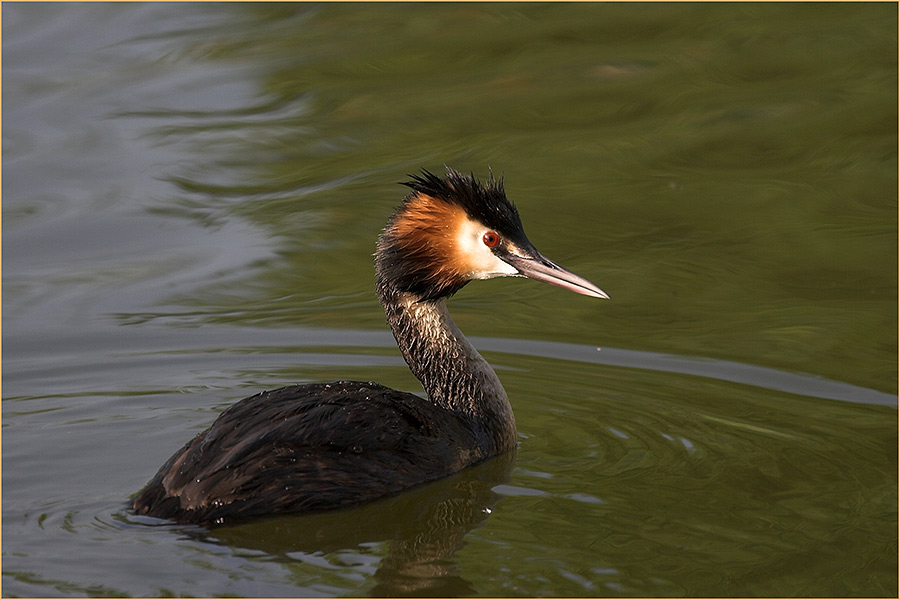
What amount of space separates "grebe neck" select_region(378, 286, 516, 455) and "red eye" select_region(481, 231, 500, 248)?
419 millimetres

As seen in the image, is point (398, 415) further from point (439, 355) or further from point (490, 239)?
point (490, 239)

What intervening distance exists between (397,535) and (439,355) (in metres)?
1.45

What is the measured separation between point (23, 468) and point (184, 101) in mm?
6603

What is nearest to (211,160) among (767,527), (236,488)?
(236,488)

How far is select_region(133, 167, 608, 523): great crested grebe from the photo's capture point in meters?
5.85

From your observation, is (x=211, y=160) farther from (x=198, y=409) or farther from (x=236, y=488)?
(x=236, y=488)

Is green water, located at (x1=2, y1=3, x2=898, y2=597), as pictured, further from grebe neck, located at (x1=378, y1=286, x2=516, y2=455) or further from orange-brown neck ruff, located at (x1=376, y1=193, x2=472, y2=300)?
orange-brown neck ruff, located at (x1=376, y1=193, x2=472, y2=300)

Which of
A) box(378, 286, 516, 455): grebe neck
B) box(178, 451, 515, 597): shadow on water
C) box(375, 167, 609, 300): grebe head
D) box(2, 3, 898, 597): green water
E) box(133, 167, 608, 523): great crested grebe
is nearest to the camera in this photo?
box(178, 451, 515, 597): shadow on water

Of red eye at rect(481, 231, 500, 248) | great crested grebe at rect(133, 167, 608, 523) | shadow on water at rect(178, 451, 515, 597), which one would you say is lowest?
shadow on water at rect(178, 451, 515, 597)

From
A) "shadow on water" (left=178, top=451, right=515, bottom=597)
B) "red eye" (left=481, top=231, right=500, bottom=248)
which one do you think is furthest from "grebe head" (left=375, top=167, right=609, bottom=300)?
"shadow on water" (left=178, top=451, right=515, bottom=597)

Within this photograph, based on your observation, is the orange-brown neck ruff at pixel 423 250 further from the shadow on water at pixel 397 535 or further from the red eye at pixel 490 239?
the shadow on water at pixel 397 535

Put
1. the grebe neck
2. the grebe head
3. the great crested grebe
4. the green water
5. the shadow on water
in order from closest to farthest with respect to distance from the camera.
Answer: the shadow on water
the green water
the great crested grebe
the grebe head
the grebe neck

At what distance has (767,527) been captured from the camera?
5797mm

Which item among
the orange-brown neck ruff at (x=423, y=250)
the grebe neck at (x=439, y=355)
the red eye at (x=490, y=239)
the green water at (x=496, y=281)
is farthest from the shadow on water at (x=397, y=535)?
the red eye at (x=490, y=239)
